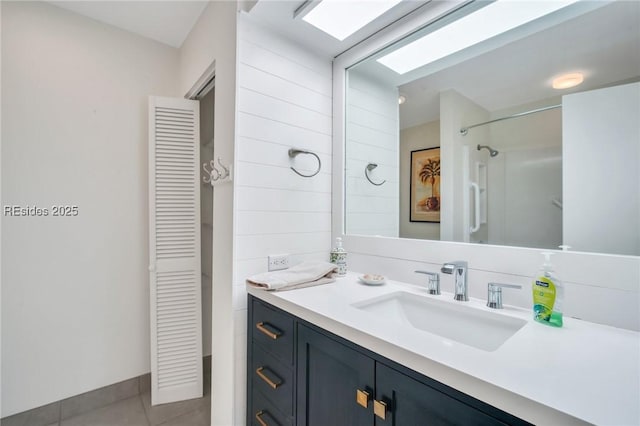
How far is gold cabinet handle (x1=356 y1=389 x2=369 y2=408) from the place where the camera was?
757mm

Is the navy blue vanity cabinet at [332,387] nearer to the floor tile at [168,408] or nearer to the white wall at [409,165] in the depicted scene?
the white wall at [409,165]

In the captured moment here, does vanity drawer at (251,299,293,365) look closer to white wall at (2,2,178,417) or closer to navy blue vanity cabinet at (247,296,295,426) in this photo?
navy blue vanity cabinet at (247,296,295,426)

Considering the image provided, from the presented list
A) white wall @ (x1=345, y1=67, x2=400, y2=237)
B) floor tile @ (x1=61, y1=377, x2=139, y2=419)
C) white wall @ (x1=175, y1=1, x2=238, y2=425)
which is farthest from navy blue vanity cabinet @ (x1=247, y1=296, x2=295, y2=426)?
floor tile @ (x1=61, y1=377, x2=139, y2=419)

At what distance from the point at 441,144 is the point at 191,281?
188 centimetres

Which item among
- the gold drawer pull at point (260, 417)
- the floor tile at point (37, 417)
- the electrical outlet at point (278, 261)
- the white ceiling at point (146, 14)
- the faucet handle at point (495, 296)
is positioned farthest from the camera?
the white ceiling at point (146, 14)

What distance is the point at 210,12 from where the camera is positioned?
5.54 ft

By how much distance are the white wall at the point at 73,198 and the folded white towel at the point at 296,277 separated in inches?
51.1

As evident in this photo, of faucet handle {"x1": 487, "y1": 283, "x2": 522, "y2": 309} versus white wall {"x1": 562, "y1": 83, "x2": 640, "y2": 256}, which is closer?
white wall {"x1": 562, "y1": 83, "x2": 640, "y2": 256}

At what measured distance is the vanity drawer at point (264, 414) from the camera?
3.63ft

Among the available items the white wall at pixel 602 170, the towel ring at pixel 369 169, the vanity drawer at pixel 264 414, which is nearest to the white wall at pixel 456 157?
the white wall at pixel 602 170

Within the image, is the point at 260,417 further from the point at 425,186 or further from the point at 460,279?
the point at 425,186

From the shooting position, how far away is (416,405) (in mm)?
659

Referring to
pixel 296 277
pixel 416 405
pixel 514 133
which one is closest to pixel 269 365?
pixel 296 277

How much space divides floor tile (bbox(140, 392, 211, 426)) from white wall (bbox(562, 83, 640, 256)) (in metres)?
2.33
